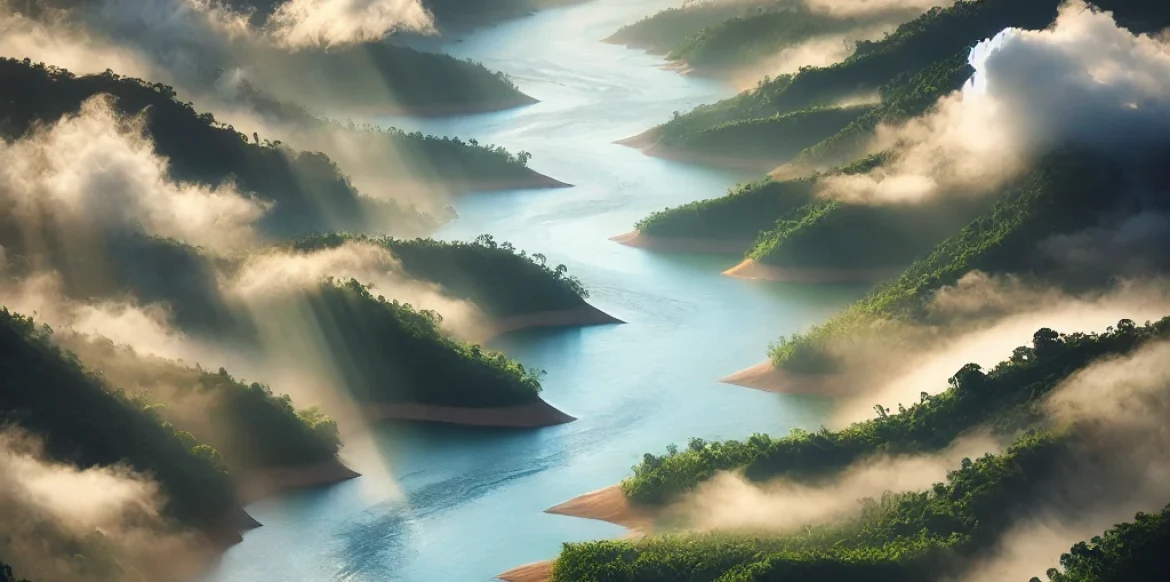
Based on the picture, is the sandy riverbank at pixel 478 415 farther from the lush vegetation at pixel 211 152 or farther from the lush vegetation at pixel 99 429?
the lush vegetation at pixel 211 152

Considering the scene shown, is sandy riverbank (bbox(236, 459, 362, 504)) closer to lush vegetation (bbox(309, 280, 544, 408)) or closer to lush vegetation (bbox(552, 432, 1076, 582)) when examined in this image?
lush vegetation (bbox(309, 280, 544, 408))

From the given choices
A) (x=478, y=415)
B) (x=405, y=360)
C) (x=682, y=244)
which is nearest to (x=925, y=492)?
(x=478, y=415)

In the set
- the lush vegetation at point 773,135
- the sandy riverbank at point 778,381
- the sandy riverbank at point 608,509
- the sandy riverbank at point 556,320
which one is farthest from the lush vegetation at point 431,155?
the sandy riverbank at point 608,509

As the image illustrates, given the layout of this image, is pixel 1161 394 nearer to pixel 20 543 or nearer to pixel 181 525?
pixel 181 525

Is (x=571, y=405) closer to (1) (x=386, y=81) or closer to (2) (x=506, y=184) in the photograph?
(2) (x=506, y=184)

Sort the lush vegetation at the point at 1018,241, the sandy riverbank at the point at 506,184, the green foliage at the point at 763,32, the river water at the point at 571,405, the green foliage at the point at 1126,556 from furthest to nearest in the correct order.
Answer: the green foliage at the point at 763,32 → the sandy riverbank at the point at 506,184 → the lush vegetation at the point at 1018,241 → the river water at the point at 571,405 → the green foliage at the point at 1126,556

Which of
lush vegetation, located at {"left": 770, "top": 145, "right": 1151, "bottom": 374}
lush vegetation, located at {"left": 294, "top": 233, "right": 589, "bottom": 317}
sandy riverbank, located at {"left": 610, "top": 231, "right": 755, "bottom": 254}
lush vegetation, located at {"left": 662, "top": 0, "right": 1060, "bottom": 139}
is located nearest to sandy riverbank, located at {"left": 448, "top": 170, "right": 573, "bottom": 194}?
lush vegetation, located at {"left": 662, "top": 0, "right": 1060, "bottom": 139}
